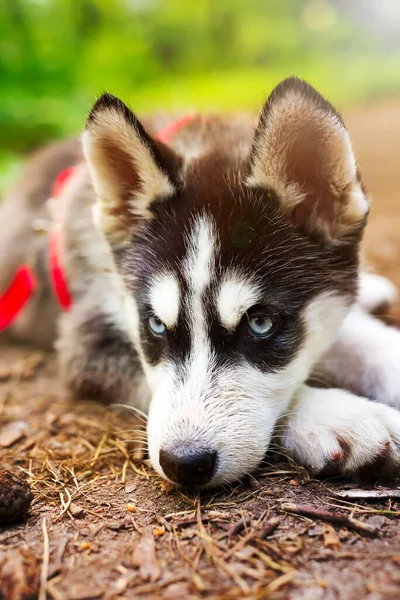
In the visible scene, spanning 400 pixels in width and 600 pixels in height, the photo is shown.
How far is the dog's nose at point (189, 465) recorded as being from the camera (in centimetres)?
220

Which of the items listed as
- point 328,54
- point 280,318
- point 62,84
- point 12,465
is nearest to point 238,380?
point 280,318

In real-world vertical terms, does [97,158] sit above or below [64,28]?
below

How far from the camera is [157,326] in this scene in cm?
274

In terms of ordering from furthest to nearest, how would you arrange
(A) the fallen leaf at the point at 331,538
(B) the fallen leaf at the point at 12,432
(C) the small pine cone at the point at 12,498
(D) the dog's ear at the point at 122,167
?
1. (B) the fallen leaf at the point at 12,432
2. (D) the dog's ear at the point at 122,167
3. (C) the small pine cone at the point at 12,498
4. (A) the fallen leaf at the point at 331,538

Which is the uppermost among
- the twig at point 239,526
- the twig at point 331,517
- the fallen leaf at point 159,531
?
the twig at point 331,517

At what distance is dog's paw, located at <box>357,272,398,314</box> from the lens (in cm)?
389

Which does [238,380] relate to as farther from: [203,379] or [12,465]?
[12,465]

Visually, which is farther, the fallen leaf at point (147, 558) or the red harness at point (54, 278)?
→ the red harness at point (54, 278)

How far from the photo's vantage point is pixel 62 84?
10.3 meters

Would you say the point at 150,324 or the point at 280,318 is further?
the point at 150,324

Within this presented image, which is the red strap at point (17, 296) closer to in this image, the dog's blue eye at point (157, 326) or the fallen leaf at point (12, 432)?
the fallen leaf at point (12, 432)

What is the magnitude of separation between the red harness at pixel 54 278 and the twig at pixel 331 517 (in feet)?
7.38

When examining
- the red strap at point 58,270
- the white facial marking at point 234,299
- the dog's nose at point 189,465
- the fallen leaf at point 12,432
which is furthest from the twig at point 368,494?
the red strap at point 58,270

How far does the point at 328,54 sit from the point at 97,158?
30.3ft
